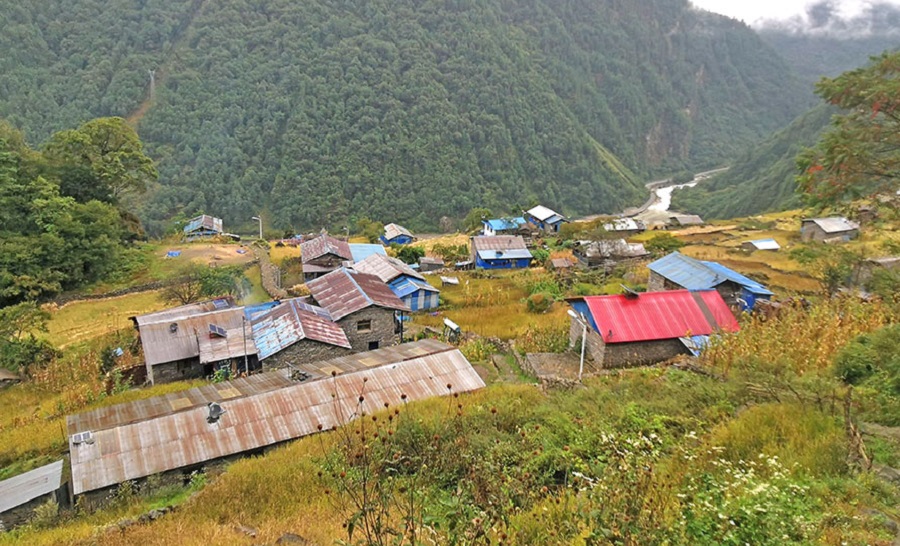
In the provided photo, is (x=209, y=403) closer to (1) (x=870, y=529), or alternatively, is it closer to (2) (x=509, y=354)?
(2) (x=509, y=354)

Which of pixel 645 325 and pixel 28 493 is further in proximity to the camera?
pixel 645 325

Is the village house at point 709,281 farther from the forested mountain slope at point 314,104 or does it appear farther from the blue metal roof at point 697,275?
the forested mountain slope at point 314,104

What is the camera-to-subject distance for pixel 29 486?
1148 cm

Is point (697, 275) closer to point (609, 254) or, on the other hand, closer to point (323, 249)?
point (609, 254)

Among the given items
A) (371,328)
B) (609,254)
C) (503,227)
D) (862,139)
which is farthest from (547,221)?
(862,139)

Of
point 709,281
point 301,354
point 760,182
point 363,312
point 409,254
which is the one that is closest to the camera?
point 301,354

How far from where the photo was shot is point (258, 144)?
10006 cm

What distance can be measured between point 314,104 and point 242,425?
106 m

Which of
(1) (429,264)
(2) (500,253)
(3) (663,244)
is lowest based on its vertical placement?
(1) (429,264)

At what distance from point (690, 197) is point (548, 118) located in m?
41.4

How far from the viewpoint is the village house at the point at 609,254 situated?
143 ft

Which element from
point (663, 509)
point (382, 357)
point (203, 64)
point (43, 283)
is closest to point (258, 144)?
point (203, 64)

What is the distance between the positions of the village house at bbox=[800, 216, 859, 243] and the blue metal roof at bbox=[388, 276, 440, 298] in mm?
37535

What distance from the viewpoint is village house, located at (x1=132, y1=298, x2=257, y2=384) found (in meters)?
19.9
